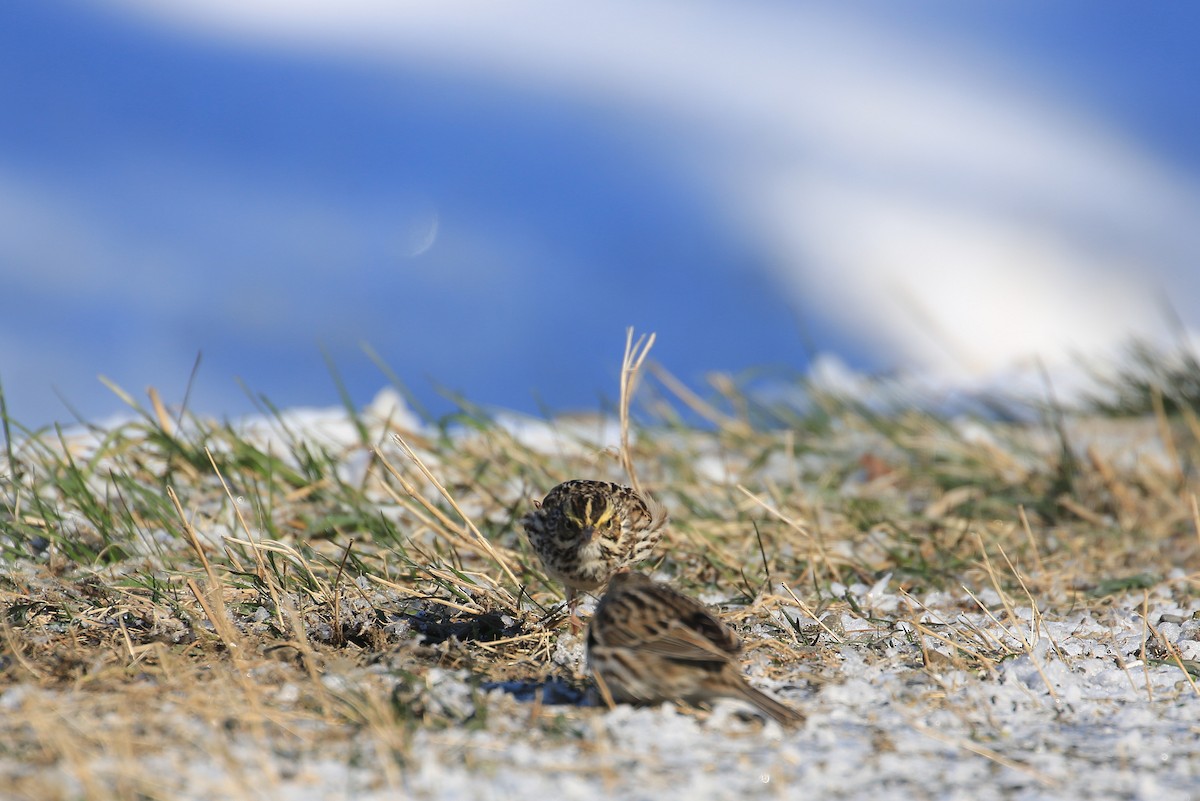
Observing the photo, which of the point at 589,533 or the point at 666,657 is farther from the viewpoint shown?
the point at 589,533

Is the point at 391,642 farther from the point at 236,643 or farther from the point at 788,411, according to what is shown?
the point at 788,411

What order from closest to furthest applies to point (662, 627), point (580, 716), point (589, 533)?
point (580, 716) → point (662, 627) → point (589, 533)

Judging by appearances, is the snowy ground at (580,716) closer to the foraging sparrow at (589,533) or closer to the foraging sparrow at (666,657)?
the foraging sparrow at (666,657)

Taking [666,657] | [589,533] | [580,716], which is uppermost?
[589,533]

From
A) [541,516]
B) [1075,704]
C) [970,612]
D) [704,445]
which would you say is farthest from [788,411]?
[1075,704]

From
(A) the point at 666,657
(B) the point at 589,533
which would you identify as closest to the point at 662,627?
(A) the point at 666,657

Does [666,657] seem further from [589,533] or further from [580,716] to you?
[589,533]

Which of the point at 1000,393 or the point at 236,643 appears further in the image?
the point at 1000,393

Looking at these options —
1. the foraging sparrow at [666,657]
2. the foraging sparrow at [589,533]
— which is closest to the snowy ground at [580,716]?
the foraging sparrow at [666,657]
